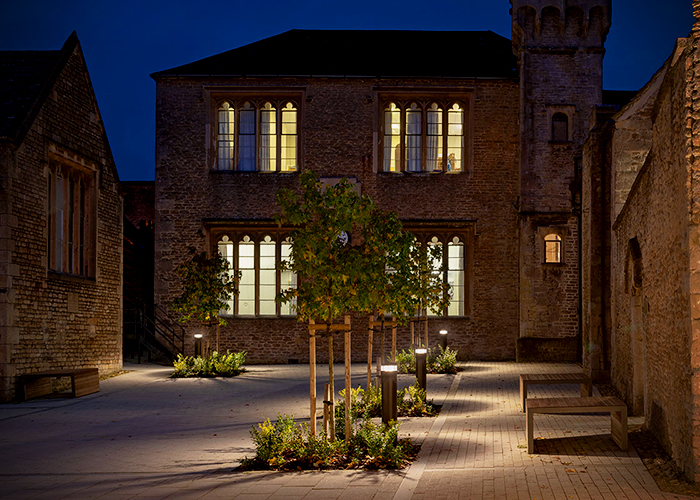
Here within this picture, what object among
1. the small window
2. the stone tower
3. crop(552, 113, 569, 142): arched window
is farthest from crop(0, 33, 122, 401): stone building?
crop(552, 113, 569, 142): arched window

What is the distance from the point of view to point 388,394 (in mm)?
10211

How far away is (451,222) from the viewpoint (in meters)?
25.6

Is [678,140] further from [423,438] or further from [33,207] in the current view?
[33,207]

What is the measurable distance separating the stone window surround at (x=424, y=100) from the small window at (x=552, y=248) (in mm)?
3243

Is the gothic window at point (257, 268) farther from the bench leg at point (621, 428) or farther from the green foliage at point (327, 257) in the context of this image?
the bench leg at point (621, 428)

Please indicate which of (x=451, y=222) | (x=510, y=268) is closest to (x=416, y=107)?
(x=451, y=222)

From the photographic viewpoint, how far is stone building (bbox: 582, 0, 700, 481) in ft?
23.7

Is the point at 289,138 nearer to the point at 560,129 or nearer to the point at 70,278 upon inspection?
the point at 560,129

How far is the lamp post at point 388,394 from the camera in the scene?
1017cm

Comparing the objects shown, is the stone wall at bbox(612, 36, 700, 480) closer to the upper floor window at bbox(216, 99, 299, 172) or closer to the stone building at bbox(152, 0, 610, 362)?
the stone building at bbox(152, 0, 610, 362)

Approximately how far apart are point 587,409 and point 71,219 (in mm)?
13708

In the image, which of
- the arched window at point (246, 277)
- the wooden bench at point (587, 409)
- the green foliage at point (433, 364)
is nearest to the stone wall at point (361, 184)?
the arched window at point (246, 277)

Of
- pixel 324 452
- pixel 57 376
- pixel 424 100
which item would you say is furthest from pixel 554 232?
pixel 324 452

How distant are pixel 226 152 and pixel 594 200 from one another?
13.2m
